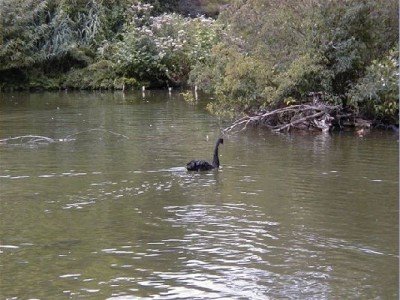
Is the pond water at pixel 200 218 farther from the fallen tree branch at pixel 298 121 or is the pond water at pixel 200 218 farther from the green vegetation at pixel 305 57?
the green vegetation at pixel 305 57

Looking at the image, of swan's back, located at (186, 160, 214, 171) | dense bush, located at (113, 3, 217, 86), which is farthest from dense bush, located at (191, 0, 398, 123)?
dense bush, located at (113, 3, 217, 86)

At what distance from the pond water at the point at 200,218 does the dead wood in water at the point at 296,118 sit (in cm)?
73

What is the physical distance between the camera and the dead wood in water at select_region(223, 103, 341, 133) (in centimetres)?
2209

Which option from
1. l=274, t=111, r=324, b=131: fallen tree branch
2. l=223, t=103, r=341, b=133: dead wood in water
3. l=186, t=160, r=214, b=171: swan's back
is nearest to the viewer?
l=186, t=160, r=214, b=171: swan's back

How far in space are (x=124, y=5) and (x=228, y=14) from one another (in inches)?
738

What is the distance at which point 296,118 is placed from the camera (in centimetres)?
2275

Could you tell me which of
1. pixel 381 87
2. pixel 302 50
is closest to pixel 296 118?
pixel 302 50

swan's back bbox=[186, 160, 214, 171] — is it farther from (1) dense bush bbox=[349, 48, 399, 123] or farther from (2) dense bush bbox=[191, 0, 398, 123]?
(1) dense bush bbox=[349, 48, 399, 123]

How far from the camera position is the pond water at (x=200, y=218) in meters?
9.28

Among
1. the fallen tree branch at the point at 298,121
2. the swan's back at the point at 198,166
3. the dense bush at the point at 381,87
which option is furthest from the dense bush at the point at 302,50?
the swan's back at the point at 198,166

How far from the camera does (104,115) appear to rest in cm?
2770

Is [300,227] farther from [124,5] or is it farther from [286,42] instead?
[124,5]

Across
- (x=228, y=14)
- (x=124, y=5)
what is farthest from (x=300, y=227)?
(x=124, y=5)

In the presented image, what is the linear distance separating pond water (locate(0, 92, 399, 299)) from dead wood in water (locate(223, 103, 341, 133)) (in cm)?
73
